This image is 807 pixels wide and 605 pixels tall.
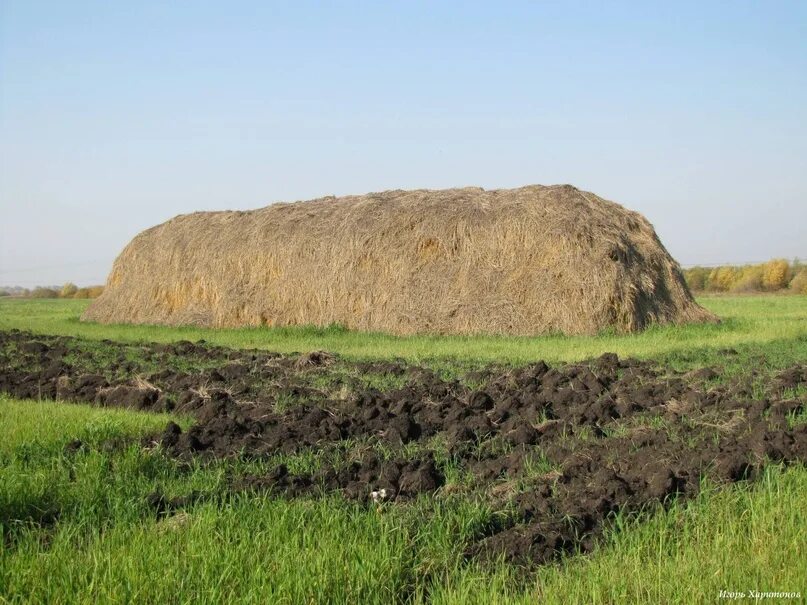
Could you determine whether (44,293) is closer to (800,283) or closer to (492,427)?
(800,283)

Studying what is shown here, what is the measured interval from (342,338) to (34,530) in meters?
12.4

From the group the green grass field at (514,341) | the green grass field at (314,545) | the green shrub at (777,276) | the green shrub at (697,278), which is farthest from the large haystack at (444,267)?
the green shrub at (697,278)

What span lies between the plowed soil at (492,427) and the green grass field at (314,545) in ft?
0.75

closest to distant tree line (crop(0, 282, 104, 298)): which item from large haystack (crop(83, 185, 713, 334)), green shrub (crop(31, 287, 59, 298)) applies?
green shrub (crop(31, 287, 59, 298))

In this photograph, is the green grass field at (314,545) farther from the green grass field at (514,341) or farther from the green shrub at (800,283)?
the green shrub at (800,283)

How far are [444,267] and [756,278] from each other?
96.4ft

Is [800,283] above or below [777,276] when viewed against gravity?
below

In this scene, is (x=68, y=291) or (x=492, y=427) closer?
(x=492, y=427)

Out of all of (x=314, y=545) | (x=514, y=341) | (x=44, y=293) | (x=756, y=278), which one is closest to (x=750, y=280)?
(x=756, y=278)

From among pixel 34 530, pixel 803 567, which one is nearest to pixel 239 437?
pixel 34 530

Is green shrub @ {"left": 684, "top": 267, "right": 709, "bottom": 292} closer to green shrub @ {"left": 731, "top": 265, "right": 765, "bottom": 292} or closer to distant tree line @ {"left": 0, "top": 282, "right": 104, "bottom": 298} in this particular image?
green shrub @ {"left": 731, "top": 265, "right": 765, "bottom": 292}

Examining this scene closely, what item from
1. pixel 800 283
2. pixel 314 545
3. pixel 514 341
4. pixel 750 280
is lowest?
pixel 314 545

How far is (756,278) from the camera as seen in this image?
42.5m

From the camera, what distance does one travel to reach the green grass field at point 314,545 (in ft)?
12.3
